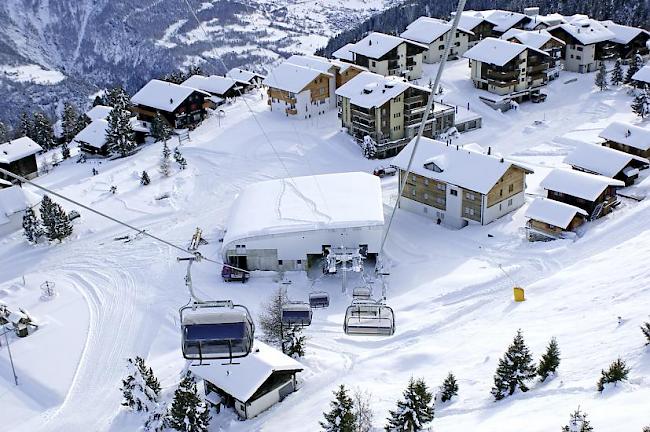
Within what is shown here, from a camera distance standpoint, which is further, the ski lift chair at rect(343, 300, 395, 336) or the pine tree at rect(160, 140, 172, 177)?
the pine tree at rect(160, 140, 172, 177)

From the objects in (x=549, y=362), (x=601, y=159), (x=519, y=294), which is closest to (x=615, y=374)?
(x=549, y=362)

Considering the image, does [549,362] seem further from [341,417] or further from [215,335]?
[215,335]

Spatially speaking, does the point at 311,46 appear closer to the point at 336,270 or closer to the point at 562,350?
the point at 336,270

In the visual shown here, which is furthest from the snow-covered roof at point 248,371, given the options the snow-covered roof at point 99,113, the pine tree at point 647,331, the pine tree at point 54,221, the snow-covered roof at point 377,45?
the snow-covered roof at point 99,113

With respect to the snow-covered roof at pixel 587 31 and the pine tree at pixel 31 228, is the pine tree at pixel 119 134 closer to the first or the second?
the pine tree at pixel 31 228

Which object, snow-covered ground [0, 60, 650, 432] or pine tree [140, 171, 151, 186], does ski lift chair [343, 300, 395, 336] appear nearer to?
snow-covered ground [0, 60, 650, 432]

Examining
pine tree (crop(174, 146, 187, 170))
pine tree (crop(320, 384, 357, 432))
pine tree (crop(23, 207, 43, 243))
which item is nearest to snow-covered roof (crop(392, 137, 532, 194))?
pine tree (crop(174, 146, 187, 170))
